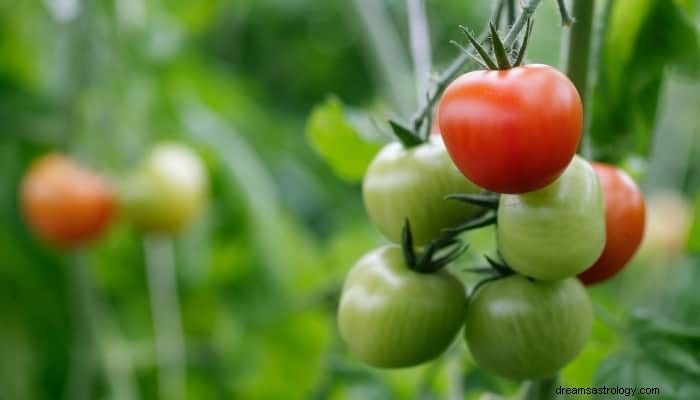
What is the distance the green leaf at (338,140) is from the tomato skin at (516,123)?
10.0 inches

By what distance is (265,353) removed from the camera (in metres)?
1.33

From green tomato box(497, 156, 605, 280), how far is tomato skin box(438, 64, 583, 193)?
0.10ft

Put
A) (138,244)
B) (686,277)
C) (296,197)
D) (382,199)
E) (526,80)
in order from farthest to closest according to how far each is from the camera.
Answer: (296,197) → (138,244) → (686,277) → (382,199) → (526,80)

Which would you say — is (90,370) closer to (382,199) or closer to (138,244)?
(138,244)

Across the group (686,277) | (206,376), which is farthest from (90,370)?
(686,277)

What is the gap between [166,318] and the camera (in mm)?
1452

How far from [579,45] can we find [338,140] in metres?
0.24

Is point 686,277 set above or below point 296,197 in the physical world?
above

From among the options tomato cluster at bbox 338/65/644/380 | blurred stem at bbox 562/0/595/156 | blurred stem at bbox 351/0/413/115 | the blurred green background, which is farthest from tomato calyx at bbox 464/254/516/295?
blurred stem at bbox 351/0/413/115

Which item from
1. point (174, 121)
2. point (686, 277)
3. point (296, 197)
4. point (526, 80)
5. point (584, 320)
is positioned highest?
point (526, 80)

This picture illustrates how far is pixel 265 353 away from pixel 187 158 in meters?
0.30

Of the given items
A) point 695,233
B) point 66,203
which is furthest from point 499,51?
point 66,203

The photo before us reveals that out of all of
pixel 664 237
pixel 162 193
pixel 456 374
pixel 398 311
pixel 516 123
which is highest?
pixel 516 123

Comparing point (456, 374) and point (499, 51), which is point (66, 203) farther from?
point (499, 51)
